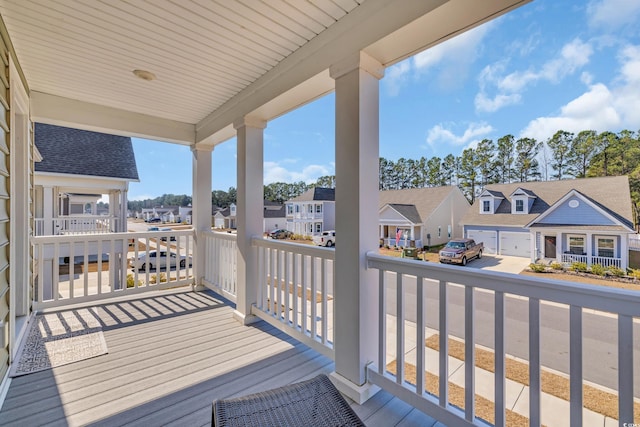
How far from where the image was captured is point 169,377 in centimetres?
214

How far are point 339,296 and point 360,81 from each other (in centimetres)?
147

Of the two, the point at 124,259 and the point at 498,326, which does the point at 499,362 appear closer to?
the point at 498,326

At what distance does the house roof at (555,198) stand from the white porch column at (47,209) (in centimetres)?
1022

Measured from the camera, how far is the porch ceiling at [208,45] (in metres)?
1.74

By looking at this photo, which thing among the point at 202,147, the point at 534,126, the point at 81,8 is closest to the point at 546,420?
the point at 534,126

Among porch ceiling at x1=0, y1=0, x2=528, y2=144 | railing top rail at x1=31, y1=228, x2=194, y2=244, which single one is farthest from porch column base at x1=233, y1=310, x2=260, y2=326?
porch ceiling at x1=0, y1=0, x2=528, y2=144

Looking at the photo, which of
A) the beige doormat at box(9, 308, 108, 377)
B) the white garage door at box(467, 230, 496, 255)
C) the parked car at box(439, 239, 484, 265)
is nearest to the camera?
the white garage door at box(467, 230, 496, 255)

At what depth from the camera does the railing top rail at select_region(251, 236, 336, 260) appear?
2.28 m

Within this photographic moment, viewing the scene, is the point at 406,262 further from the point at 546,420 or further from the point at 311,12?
the point at 311,12

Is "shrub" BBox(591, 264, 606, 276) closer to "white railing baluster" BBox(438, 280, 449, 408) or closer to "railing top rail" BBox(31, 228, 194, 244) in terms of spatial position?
"white railing baluster" BBox(438, 280, 449, 408)

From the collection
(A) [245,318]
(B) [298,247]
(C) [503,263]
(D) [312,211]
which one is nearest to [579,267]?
Answer: (C) [503,263]

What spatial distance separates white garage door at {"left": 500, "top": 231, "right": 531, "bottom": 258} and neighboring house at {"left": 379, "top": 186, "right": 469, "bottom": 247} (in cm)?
19

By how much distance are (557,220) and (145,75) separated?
336cm

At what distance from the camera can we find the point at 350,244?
195cm
